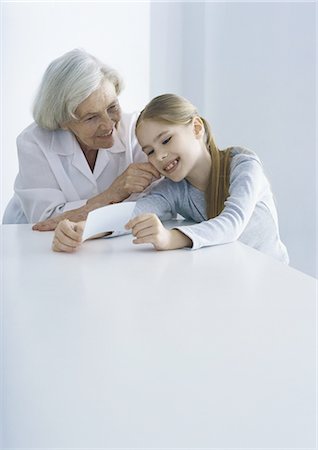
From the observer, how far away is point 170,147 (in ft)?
5.72

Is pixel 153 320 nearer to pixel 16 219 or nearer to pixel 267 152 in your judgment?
pixel 16 219

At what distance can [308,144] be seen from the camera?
9.02 ft

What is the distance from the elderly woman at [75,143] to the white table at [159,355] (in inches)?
28.8

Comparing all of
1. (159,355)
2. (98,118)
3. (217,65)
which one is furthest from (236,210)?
(217,65)

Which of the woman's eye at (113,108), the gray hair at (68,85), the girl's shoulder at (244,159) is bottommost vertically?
the girl's shoulder at (244,159)

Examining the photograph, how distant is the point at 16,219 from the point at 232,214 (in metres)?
0.97

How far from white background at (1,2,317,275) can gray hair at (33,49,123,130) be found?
106cm

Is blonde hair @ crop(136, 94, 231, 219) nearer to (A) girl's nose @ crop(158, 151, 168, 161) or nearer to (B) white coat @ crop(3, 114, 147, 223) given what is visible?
(A) girl's nose @ crop(158, 151, 168, 161)

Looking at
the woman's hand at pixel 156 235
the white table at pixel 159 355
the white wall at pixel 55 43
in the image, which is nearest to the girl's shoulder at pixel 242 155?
the woman's hand at pixel 156 235

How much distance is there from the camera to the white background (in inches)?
110

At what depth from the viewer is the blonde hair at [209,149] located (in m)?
1.74

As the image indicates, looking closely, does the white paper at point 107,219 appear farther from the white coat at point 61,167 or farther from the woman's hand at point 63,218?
the white coat at point 61,167

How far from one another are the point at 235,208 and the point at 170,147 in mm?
292

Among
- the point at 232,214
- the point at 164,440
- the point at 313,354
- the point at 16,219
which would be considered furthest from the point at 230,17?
A: the point at 164,440
